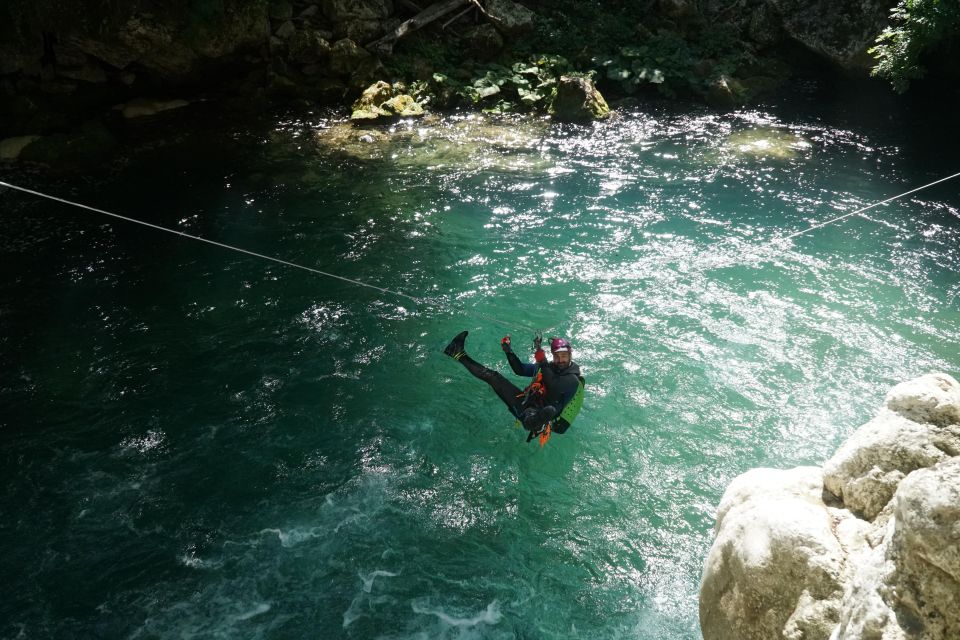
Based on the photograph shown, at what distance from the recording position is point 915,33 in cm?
1266

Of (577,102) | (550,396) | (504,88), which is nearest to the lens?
(550,396)

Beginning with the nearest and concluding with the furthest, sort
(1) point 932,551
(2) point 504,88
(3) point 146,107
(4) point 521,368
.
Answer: (1) point 932,551 → (4) point 521,368 → (3) point 146,107 → (2) point 504,88

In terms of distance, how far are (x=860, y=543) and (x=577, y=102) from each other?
47.6 ft

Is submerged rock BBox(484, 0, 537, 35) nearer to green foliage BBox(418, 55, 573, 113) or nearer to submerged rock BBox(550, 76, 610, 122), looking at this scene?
green foliage BBox(418, 55, 573, 113)

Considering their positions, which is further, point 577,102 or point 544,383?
point 577,102

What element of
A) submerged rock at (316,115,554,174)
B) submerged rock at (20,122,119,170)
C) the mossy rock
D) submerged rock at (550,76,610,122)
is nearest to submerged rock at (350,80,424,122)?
the mossy rock

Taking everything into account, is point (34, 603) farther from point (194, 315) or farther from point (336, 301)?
point (336, 301)

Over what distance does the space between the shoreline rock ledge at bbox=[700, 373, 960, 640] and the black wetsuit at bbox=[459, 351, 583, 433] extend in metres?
2.36

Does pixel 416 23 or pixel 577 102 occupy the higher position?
pixel 416 23

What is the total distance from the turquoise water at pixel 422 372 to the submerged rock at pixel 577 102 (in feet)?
8.86

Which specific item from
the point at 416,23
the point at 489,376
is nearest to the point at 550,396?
the point at 489,376

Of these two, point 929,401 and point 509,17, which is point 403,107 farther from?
point 929,401

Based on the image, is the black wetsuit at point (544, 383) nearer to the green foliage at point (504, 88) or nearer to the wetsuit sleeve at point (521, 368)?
Answer: the wetsuit sleeve at point (521, 368)

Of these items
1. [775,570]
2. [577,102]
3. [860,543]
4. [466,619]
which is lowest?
[466,619]
